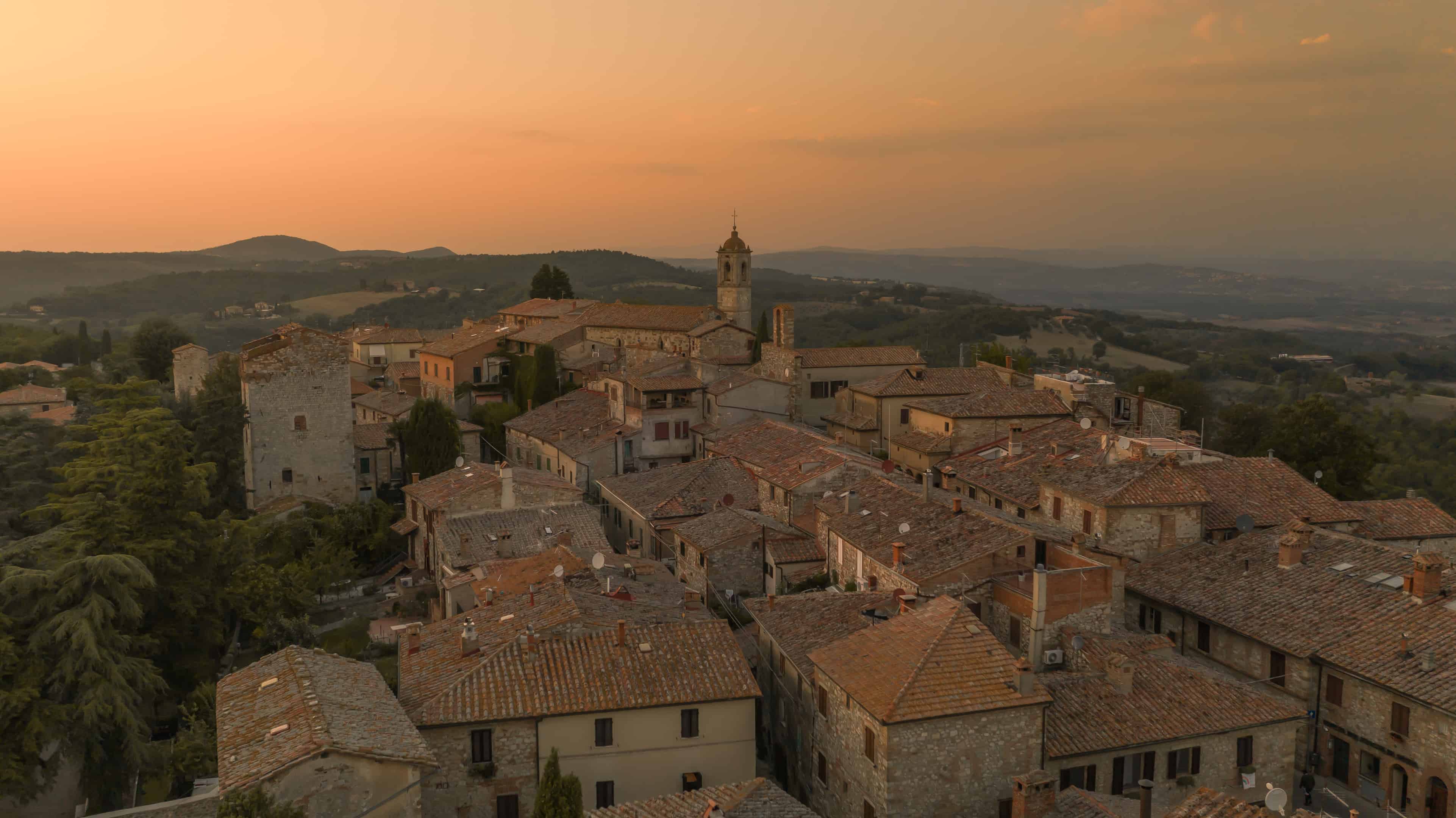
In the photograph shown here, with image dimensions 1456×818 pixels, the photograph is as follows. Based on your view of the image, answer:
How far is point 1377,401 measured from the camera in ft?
308

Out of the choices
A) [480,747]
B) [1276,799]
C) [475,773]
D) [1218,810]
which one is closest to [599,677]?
[480,747]

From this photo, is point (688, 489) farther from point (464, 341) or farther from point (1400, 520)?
point (464, 341)

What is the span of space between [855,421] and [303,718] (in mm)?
32822

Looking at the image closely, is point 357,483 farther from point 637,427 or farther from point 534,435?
point 637,427

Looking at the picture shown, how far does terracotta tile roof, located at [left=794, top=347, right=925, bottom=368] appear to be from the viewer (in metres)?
53.3

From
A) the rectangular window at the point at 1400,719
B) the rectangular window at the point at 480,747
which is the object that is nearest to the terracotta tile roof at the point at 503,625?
the rectangular window at the point at 480,747

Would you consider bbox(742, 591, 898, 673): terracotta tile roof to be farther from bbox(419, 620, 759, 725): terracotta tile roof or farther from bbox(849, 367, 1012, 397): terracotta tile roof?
bbox(849, 367, 1012, 397): terracotta tile roof

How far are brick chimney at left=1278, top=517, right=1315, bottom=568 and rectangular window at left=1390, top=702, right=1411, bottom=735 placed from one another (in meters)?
5.65

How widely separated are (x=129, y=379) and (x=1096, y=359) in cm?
8338

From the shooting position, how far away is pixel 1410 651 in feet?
72.6

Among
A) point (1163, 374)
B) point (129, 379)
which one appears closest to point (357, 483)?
point (129, 379)

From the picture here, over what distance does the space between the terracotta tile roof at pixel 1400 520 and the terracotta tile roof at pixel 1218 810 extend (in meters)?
19.2

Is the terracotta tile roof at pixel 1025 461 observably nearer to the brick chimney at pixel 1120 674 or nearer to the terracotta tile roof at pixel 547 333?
the brick chimney at pixel 1120 674

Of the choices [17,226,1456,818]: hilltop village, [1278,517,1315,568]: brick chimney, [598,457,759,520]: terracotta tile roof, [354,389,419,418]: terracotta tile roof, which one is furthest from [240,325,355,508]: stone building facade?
[1278,517,1315,568]: brick chimney
